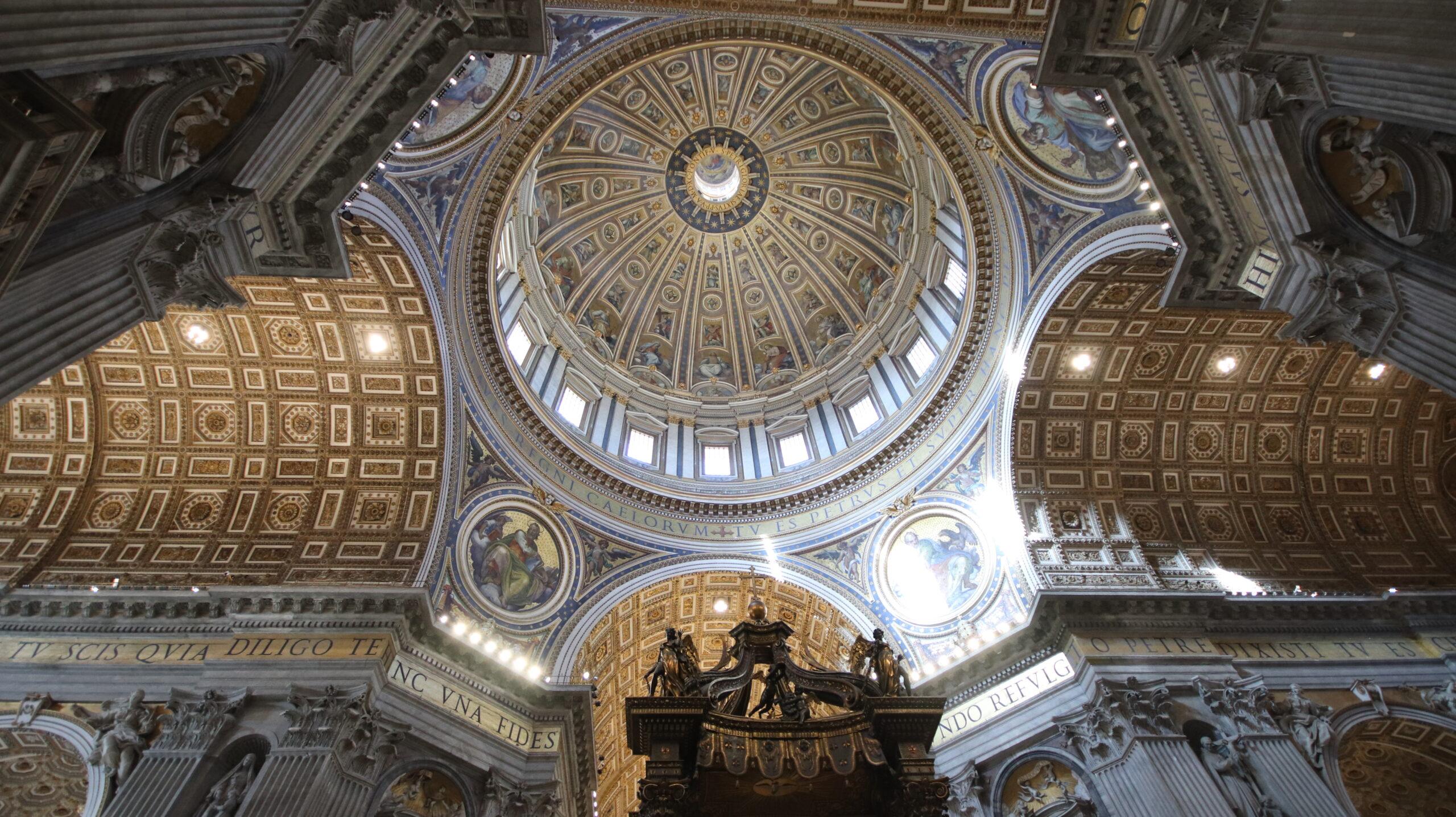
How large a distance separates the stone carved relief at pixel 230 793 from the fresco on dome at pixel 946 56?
56.7 ft

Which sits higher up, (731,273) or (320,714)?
(731,273)

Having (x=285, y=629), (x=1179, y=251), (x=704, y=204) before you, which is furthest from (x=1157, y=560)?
(x=704, y=204)

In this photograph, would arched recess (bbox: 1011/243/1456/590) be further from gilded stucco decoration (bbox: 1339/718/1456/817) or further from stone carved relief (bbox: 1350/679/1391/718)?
gilded stucco decoration (bbox: 1339/718/1456/817)

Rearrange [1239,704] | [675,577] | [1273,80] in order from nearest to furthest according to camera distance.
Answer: [1273,80]
[1239,704]
[675,577]

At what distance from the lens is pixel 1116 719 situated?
520 inches

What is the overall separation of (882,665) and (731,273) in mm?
21231

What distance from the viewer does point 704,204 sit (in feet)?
99.6

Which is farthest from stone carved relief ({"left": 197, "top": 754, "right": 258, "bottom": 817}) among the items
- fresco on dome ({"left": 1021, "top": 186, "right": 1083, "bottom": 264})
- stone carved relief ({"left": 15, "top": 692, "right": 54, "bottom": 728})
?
fresco on dome ({"left": 1021, "top": 186, "right": 1083, "bottom": 264})

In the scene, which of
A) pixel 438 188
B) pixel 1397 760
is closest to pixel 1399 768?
pixel 1397 760

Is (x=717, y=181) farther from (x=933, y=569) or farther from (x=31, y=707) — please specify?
(x=31, y=707)

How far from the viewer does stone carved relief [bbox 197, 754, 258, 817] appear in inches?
441

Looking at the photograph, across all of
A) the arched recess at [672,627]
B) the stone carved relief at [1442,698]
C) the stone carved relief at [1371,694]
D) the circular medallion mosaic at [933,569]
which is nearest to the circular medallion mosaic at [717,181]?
the arched recess at [672,627]

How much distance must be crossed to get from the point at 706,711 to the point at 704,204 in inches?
911

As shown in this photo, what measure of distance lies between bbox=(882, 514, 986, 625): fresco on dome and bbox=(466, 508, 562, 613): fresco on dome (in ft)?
27.2
